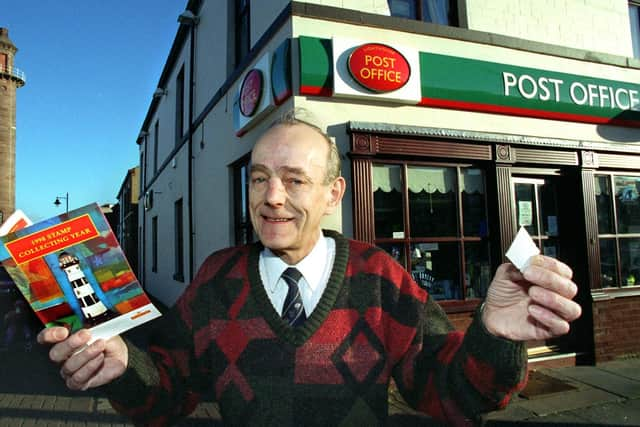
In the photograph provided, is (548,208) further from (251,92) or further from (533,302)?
(533,302)

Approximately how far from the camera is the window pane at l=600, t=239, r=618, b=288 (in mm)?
5395

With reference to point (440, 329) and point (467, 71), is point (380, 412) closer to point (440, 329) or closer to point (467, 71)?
point (440, 329)

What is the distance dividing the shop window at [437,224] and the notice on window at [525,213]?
1.98ft

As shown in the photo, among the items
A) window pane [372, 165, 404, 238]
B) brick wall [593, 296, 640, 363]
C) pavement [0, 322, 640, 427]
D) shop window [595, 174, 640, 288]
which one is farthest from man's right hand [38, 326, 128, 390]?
shop window [595, 174, 640, 288]

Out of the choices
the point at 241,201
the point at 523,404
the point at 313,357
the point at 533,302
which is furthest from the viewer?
the point at 241,201

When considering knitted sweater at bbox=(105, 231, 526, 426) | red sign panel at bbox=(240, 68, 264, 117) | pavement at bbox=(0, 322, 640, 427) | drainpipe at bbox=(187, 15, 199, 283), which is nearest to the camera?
knitted sweater at bbox=(105, 231, 526, 426)

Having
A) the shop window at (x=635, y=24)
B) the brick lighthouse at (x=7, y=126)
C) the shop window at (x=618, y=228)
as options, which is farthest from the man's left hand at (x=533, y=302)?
the brick lighthouse at (x=7, y=126)

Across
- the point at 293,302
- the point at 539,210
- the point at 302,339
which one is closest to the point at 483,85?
the point at 539,210

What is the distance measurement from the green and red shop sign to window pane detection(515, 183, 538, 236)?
36.7 inches

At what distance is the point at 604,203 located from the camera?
18.1 ft

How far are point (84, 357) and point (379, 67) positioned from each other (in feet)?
12.6

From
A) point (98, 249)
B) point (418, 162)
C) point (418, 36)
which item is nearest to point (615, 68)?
point (418, 36)

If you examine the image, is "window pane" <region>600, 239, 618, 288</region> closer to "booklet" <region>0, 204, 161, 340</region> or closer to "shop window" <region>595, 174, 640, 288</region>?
"shop window" <region>595, 174, 640, 288</region>

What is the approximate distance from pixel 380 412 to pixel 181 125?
9847 millimetres
